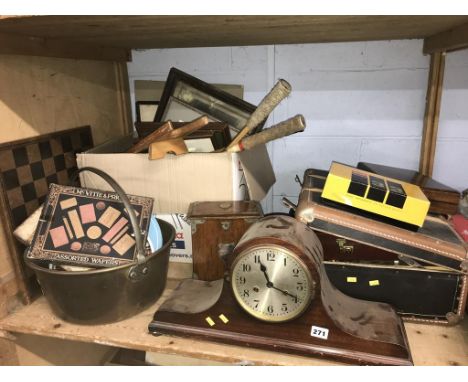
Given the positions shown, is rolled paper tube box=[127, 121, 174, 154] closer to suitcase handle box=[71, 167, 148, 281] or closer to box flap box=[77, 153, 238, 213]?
box flap box=[77, 153, 238, 213]

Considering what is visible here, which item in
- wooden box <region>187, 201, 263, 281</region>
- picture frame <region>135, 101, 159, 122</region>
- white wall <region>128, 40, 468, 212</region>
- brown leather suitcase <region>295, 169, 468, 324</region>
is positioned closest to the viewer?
brown leather suitcase <region>295, 169, 468, 324</region>

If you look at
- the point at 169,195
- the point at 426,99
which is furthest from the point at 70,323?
the point at 426,99

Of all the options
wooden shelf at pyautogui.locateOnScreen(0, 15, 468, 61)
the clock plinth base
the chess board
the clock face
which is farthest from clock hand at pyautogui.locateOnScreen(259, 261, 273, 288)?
the chess board

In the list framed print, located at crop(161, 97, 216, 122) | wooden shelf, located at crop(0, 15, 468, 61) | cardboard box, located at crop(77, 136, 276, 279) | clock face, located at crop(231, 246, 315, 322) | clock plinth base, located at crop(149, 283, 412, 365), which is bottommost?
clock plinth base, located at crop(149, 283, 412, 365)

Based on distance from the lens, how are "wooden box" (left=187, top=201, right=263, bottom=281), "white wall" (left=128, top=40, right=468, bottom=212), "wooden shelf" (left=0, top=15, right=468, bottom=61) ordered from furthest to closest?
"white wall" (left=128, top=40, right=468, bottom=212) < "wooden box" (left=187, top=201, right=263, bottom=281) < "wooden shelf" (left=0, top=15, right=468, bottom=61)

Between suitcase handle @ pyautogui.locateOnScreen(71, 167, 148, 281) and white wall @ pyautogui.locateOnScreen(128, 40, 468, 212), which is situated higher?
white wall @ pyautogui.locateOnScreen(128, 40, 468, 212)

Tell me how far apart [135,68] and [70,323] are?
1.02 meters

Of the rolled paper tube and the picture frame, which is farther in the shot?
the picture frame

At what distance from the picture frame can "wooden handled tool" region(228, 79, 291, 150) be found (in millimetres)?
506

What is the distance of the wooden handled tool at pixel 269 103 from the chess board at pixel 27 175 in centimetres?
55

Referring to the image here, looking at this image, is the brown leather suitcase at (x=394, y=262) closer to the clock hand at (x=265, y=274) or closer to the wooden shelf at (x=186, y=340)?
the wooden shelf at (x=186, y=340)

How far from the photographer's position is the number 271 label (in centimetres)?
83

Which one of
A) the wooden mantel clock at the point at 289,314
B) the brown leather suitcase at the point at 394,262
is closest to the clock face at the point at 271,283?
the wooden mantel clock at the point at 289,314
